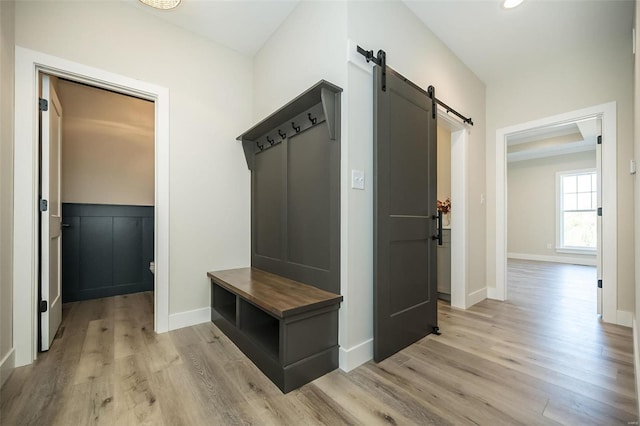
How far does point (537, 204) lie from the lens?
22.4ft

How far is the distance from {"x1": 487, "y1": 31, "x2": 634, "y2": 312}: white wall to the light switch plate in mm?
2451

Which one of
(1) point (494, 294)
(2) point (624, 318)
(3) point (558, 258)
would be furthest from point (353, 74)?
(3) point (558, 258)

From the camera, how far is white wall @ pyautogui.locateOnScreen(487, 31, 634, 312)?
99.9 inches

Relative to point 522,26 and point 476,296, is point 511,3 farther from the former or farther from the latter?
point 476,296

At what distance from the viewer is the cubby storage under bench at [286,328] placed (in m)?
1.54

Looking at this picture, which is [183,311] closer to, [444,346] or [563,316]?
[444,346]

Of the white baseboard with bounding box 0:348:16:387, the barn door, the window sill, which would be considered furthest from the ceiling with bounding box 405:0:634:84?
the window sill

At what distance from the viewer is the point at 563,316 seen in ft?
8.86

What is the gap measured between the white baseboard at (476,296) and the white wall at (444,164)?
1198mm

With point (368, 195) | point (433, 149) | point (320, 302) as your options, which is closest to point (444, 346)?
point (320, 302)

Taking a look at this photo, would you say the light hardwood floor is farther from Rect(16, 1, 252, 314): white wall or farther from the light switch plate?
the light switch plate

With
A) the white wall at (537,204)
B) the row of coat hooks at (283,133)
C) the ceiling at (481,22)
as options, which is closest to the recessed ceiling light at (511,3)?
the ceiling at (481,22)

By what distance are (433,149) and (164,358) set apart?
265 cm

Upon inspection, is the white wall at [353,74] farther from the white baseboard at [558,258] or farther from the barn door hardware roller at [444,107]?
the white baseboard at [558,258]
